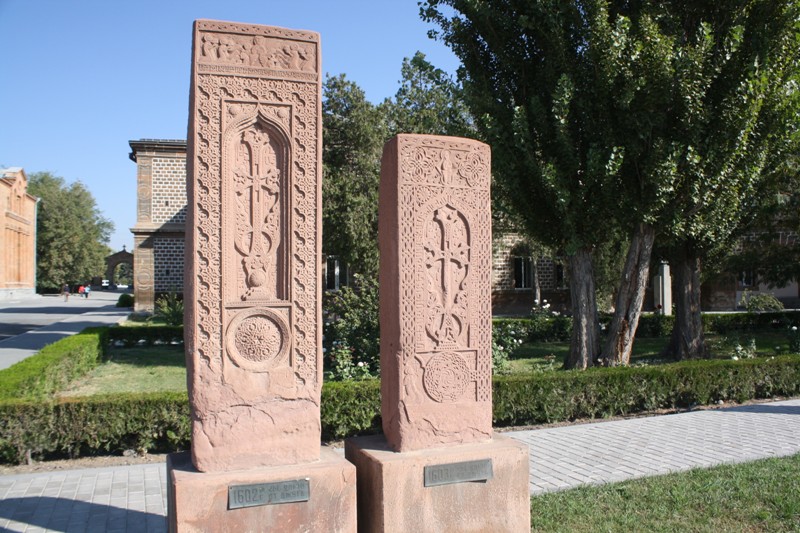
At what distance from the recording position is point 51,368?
8.81 meters

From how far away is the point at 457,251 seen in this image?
406 centimetres

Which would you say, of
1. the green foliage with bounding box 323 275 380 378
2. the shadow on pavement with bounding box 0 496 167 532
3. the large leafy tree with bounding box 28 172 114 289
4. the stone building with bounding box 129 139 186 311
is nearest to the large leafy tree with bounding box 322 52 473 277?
the green foliage with bounding box 323 275 380 378

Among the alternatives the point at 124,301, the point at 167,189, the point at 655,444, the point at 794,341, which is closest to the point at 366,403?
the point at 655,444

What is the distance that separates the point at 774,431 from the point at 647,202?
3.91 metres

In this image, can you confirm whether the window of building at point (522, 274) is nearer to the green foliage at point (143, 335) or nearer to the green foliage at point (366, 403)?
the green foliage at point (143, 335)

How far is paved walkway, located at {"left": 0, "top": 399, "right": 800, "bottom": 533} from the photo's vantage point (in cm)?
452

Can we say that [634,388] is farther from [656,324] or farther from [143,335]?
[143,335]

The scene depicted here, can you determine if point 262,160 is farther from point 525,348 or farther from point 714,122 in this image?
point 525,348

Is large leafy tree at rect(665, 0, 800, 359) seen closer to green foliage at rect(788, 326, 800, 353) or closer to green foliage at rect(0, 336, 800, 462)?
green foliage at rect(0, 336, 800, 462)

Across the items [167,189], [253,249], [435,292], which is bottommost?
[435,292]

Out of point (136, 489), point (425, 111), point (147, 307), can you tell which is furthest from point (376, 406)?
point (147, 307)

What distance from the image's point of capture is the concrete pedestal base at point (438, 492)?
141 inches

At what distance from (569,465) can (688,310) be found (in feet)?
27.2

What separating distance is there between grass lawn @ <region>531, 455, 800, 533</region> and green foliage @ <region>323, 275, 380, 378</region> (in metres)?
5.18
